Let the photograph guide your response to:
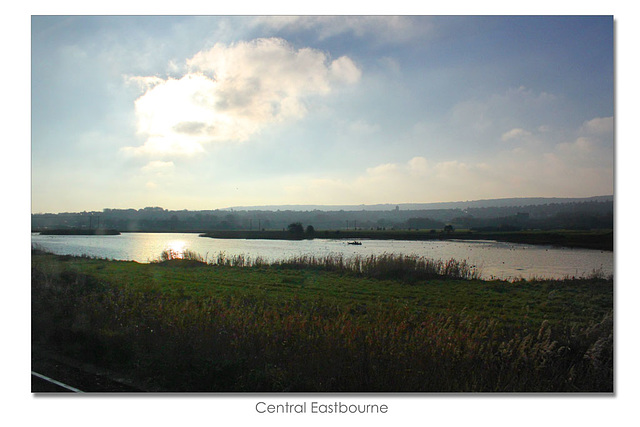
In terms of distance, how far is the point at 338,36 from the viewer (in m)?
4.32

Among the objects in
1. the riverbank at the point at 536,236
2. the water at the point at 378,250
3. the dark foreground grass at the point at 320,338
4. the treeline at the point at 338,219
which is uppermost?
the treeline at the point at 338,219

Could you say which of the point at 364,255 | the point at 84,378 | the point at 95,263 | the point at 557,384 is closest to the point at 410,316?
the point at 557,384

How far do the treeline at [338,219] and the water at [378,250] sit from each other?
37cm

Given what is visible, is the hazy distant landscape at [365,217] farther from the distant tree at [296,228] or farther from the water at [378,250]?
the water at [378,250]

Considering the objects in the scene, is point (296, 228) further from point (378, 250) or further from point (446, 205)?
point (446, 205)

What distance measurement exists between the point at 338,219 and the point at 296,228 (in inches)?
52.2

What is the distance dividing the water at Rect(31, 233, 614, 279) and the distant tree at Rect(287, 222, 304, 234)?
1.34 meters

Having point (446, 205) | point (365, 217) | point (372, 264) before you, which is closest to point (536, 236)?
point (446, 205)

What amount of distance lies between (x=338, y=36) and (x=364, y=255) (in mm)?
5501

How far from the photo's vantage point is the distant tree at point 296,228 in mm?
6543

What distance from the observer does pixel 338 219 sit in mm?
6008

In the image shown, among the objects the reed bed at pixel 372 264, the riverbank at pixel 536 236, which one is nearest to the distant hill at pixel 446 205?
the riverbank at pixel 536 236

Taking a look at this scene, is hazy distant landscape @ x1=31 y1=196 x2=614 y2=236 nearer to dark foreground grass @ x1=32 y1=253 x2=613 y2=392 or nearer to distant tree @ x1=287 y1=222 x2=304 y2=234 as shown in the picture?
distant tree @ x1=287 y1=222 x2=304 y2=234

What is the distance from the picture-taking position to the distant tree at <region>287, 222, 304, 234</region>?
21.5ft
